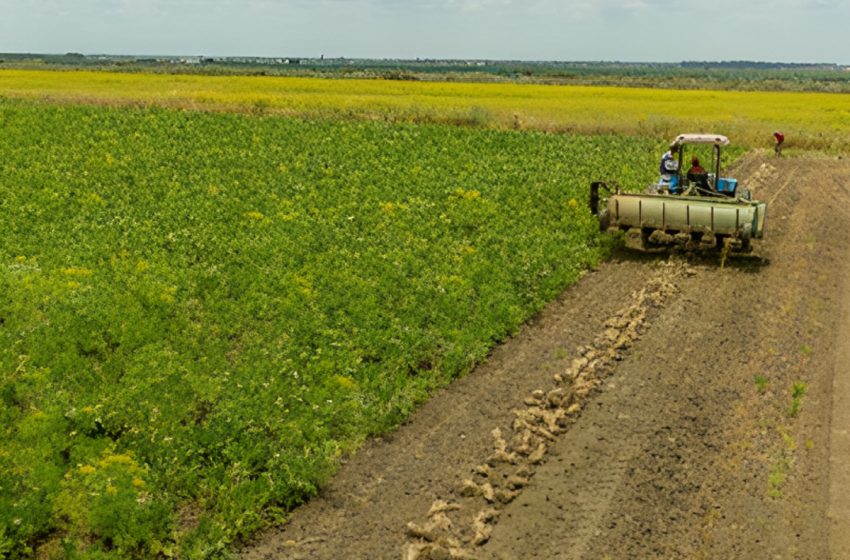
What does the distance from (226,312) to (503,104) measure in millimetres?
43601

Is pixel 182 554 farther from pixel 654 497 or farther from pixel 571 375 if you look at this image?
pixel 571 375

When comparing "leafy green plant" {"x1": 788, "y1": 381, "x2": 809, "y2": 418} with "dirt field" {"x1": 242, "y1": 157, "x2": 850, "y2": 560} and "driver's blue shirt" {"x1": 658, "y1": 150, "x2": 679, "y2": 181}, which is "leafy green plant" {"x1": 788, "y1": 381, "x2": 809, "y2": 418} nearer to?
"dirt field" {"x1": 242, "y1": 157, "x2": 850, "y2": 560}

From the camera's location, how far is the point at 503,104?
5481cm

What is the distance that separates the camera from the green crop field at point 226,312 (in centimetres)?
921

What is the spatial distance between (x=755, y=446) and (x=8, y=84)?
62.3m

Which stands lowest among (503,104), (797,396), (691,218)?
(797,396)

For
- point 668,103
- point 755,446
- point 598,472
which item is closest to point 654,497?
point 598,472

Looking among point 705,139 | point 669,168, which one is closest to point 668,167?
point 669,168

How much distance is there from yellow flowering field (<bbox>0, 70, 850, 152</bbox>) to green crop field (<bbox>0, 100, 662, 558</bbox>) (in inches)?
602

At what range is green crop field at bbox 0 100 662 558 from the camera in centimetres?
921

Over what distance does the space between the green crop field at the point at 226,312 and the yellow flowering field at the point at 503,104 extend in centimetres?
1528

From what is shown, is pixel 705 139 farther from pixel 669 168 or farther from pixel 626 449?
pixel 626 449

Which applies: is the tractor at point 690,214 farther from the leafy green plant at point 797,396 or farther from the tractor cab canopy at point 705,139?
the leafy green plant at point 797,396

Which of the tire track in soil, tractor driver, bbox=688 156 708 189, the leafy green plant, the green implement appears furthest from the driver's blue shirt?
the leafy green plant
